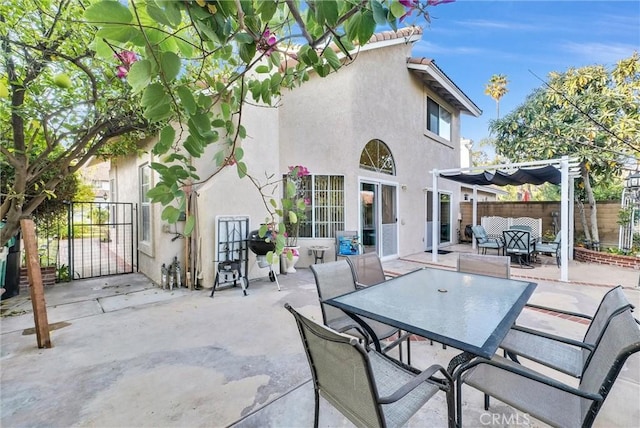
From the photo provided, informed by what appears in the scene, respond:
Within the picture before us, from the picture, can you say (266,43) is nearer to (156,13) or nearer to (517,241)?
(156,13)

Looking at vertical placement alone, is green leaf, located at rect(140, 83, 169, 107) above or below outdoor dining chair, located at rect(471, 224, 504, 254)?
above

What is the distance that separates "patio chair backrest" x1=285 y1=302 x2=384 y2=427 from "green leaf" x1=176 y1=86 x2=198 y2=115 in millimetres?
1242

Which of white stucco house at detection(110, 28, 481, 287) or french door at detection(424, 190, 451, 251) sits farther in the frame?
french door at detection(424, 190, 451, 251)

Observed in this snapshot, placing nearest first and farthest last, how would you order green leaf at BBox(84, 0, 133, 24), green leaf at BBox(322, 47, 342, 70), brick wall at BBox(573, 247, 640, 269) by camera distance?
green leaf at BBox(84, 0, 133, 24)
green leaf at BBox(322, 47, 342, 70)
brick wall at BBox(573, 247, 640, 269)

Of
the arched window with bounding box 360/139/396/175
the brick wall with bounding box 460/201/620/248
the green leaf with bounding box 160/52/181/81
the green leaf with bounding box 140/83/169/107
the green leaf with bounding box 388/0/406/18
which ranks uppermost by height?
the arched window with bounding box 360/139/396/175

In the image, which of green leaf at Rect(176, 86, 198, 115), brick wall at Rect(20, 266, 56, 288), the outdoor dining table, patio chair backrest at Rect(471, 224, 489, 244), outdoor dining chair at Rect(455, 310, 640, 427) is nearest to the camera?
green leaf at Rect(176, 86, 198, 115)

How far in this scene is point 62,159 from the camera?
3.84 metres

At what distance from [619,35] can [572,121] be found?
4.26m

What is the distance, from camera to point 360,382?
157cm

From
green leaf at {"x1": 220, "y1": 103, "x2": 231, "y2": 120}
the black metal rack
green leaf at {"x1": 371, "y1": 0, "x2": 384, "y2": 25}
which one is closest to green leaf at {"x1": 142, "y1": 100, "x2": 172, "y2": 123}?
green leaf at {"x1": 220, "y1": 103, "x2": 231, "y2": 120}

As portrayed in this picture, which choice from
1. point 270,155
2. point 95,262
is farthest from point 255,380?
point 95,262

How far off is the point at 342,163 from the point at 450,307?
5.83m

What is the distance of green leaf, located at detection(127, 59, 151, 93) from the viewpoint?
2.74ft

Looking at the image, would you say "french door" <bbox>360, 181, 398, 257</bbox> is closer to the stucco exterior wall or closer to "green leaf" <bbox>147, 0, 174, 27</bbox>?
the stucco exterior wall
